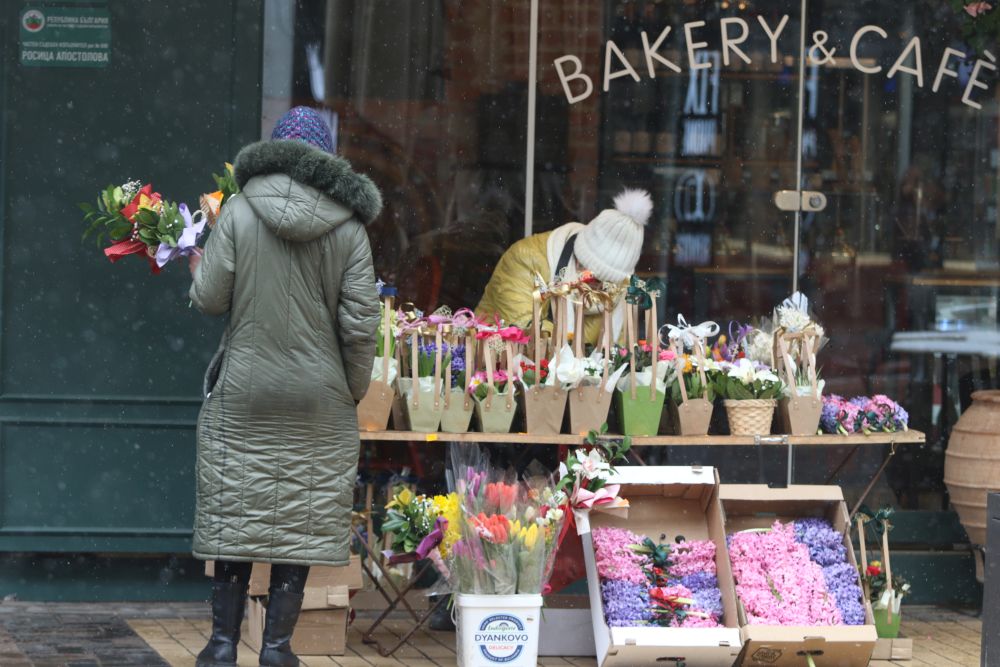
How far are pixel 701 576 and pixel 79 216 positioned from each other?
3.22 meters

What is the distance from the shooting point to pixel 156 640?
6.36 meters

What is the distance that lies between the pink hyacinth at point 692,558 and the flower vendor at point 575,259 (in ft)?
3.27

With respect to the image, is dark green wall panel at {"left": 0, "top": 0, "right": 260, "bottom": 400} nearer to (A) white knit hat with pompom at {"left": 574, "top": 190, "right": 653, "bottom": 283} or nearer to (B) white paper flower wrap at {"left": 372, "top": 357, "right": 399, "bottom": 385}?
(B) white paper flower wrap at {"left": 372, "top": 357, "right": 399, "bottom": 385}

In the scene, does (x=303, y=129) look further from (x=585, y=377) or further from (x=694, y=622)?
(x=694, y=622)

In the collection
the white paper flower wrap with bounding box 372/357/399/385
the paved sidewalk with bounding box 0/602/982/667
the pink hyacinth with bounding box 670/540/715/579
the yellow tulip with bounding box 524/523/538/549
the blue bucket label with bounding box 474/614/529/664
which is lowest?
the paved sidewalk with bounding box 0/602/982/667

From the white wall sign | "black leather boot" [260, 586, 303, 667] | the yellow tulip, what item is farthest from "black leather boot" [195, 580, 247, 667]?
the white wall sign

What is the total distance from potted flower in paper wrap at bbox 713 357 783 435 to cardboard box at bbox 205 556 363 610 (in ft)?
5.65

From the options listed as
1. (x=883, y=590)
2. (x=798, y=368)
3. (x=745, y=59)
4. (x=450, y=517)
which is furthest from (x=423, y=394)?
(x=745, y=59)

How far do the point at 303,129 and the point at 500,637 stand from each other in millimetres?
2005

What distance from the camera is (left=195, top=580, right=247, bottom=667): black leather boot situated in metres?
5.48

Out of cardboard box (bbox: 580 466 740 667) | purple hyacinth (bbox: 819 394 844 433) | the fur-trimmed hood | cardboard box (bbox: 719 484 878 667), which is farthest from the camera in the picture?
purple hyacinth (bbox: 819 394 844 433)

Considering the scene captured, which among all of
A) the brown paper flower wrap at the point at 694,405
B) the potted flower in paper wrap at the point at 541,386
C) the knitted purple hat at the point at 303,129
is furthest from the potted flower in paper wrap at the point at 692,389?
the knitted purple hat at the point at 303,129

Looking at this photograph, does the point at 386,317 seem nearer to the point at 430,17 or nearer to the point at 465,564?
the point at 465,564

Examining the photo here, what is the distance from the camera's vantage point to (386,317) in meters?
6.21
